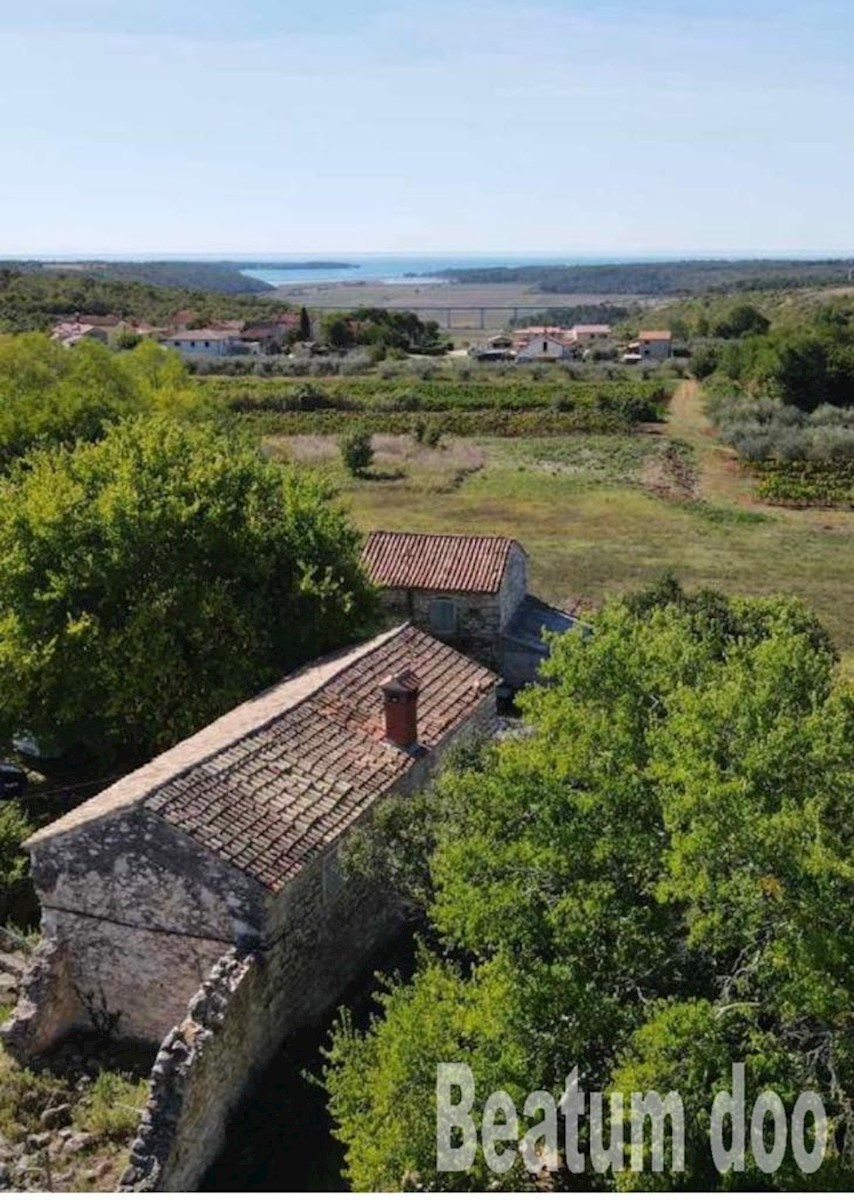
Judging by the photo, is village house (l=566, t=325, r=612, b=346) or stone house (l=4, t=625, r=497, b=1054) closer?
stone house (l=4, t=625, r=497, b=1054)

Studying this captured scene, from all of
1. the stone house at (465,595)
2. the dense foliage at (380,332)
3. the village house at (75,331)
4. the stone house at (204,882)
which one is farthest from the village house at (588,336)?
the stone house at (204,882)

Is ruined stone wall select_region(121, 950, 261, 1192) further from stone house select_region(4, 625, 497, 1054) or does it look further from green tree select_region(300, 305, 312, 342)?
green tree select_region(300, 305, 312, 342)

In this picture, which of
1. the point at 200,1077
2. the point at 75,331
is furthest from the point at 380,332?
the point at 200,1077

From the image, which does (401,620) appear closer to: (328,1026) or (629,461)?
(328,1026)

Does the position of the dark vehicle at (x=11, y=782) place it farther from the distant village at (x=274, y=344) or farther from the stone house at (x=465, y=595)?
the distant village at (x=274, y=344)

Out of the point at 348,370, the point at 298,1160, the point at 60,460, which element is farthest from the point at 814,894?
the point at 348,370

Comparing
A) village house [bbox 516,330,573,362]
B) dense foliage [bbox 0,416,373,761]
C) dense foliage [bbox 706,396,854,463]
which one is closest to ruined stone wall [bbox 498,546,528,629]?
dense foliage [bbox 0,416,373,761]
